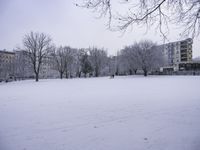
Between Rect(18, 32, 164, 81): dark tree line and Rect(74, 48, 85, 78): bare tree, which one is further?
Rect(74, 48, 85, 78): bare tree

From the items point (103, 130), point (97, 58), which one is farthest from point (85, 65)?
point (103, 130)

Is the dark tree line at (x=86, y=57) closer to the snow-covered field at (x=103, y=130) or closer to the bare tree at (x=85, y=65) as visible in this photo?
the bare tree at (x=85, y=65)

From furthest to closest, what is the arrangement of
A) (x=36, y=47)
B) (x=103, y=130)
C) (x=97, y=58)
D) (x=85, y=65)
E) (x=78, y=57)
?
(x=97, y=58)
(x=78, y=57)
(x=85, y=65)
(x=36, y=47)
(x=103, y=130)

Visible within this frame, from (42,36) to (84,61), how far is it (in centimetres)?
2789

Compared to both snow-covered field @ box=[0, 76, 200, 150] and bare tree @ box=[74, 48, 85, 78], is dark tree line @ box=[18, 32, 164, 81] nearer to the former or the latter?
bare tree @ box=[74, 48, 85, 78]

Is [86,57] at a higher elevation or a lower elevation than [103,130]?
higher

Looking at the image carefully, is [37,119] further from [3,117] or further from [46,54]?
[46,54]

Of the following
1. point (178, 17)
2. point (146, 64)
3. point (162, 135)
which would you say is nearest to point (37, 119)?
Answer: point (162, 135)

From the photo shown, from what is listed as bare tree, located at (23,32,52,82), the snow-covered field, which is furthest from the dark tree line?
the snow-covered field

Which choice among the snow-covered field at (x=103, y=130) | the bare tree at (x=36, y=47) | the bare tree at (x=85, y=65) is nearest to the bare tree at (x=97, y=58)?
the bare tree at (x=85, y=65)

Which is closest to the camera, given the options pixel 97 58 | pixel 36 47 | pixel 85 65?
pixel 36 47

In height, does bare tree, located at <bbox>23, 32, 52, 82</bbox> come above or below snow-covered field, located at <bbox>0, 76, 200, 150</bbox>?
above

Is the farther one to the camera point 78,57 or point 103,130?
point 78,57

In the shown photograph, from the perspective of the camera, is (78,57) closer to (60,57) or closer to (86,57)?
(86,57)
